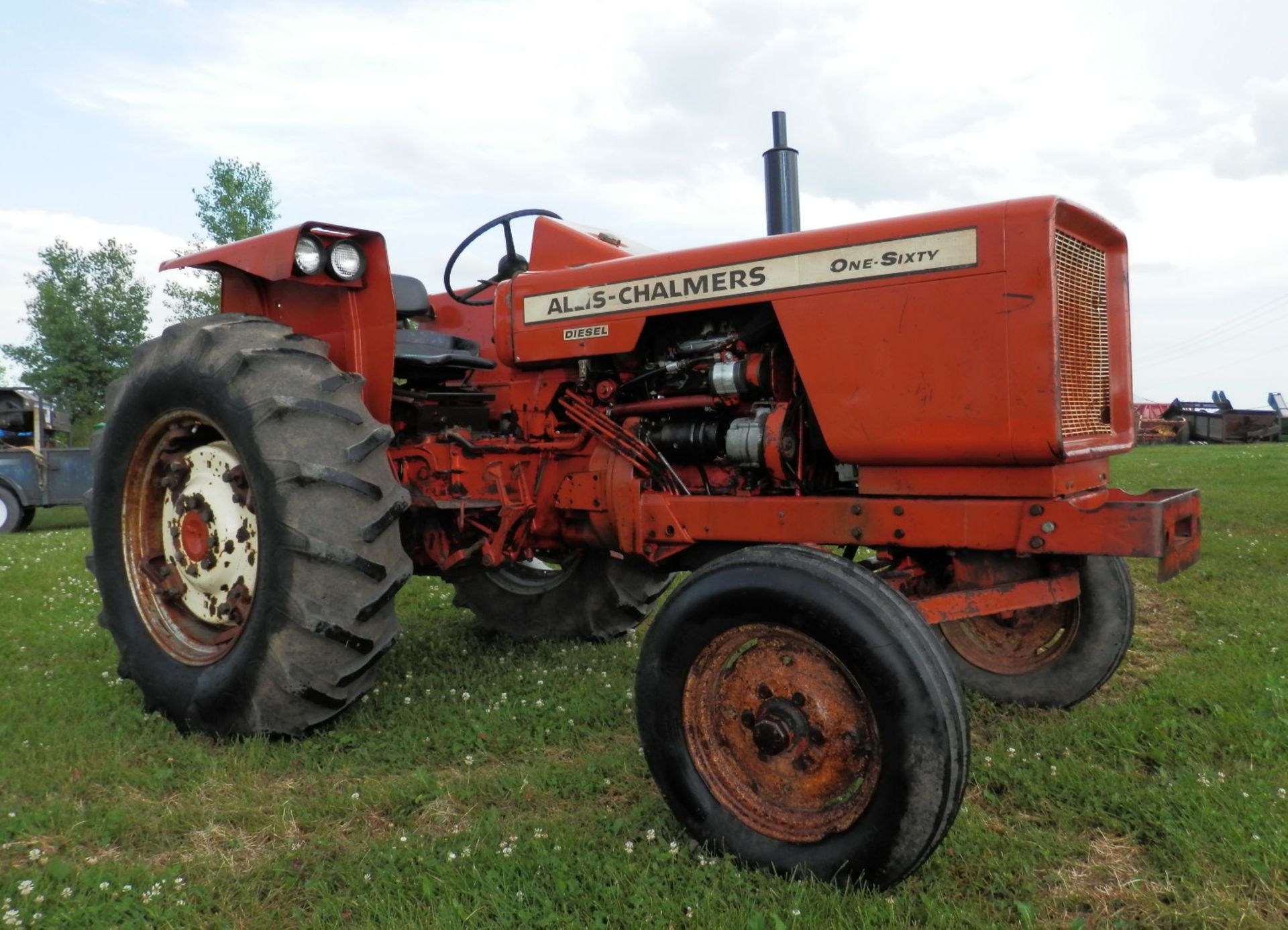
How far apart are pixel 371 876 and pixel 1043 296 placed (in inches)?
88.8

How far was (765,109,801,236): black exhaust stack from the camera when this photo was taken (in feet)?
11.5

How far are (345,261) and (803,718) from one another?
2.46m

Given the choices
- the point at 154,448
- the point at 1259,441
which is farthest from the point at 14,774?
the point at 1259,441

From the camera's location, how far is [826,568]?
7.60 ft

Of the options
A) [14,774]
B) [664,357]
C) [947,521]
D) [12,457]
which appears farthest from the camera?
[12,457]

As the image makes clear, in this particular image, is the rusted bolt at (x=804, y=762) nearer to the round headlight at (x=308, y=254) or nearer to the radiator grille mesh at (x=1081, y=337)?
the radiator grille mesh at (x=1081, y=337)

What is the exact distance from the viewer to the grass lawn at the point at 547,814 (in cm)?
222

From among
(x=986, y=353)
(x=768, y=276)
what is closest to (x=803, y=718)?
(x=986, y=353)

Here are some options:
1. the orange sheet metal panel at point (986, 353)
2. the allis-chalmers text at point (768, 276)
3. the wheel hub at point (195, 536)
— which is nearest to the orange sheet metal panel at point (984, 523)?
the orange sheet metal panel at point (986, 353)

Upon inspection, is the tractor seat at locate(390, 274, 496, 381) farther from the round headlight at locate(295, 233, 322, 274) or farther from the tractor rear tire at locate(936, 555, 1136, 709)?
the tractor rear tire at locate(936, 555, 1136, 709)

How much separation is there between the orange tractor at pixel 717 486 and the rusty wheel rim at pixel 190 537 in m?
0.01

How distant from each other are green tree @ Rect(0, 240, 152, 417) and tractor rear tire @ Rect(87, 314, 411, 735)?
1220 inches

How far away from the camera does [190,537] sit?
3561 mm

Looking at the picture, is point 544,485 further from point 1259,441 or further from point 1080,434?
point 1259,441
